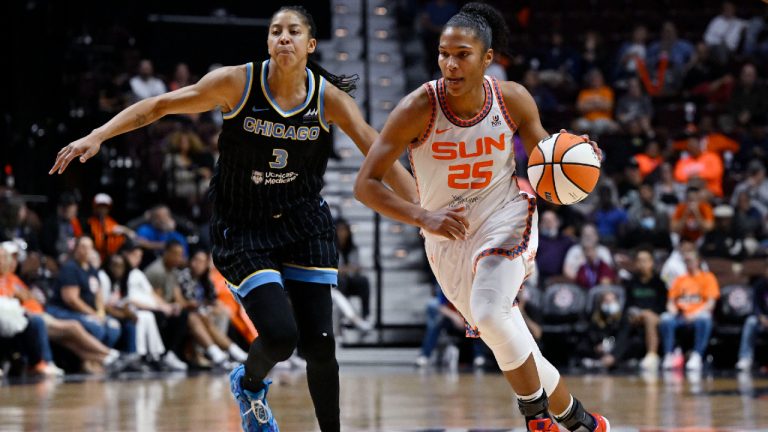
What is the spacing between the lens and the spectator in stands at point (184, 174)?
1447 cm

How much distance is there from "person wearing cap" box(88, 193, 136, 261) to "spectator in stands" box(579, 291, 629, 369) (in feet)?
17.2

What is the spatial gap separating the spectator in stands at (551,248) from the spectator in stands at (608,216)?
83 centimetres

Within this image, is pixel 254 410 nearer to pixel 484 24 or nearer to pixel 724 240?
pixel 484 24

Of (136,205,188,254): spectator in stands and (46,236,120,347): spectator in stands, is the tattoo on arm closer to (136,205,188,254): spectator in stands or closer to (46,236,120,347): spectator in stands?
(46,236,120,347): spectator in stands

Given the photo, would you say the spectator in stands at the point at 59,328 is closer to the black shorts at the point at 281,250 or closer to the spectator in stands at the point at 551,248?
the spectator in stands at the point at 551,248

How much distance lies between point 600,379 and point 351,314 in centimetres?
333

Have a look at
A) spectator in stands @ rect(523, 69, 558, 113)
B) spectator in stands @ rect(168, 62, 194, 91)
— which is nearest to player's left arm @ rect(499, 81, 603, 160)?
spectator in stands @ rect(168, 62, 194, 91)

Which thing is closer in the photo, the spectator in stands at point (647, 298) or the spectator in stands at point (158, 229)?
the spectator in stands at point (647, 298)

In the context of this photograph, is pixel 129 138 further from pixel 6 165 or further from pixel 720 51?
pixel 720 51

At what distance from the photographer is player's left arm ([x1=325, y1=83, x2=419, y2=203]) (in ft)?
18.3

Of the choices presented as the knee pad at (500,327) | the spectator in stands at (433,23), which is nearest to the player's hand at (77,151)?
the knee pad at (500,327)

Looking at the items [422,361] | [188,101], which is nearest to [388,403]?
[188,101]

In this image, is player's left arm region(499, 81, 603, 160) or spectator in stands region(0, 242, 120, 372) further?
spectator in stands region(0, 242, 120, 372)

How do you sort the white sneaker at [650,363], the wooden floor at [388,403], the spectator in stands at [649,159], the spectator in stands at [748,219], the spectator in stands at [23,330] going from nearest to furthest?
the wooden floor at [388,403] → the spectator in stands at [23,330] → the white sneaker at [650,363] → the spectator in stands at [748,219] → the spectator in stands at [649,159]
